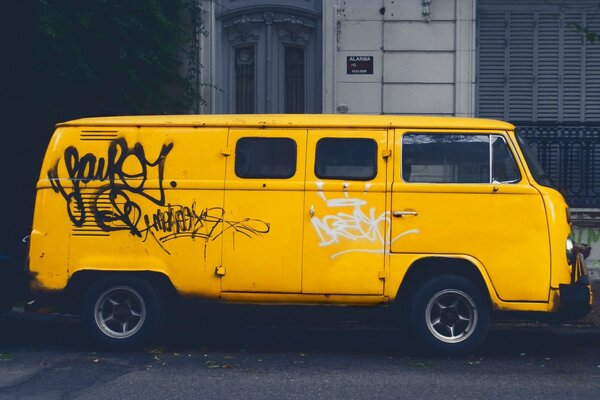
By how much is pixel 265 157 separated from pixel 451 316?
2231mm

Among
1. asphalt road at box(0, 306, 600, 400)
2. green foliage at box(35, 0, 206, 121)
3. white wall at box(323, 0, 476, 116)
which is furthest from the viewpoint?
white wall at box(323, 0, 476, 116)

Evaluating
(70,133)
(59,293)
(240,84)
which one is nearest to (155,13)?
(240,84)

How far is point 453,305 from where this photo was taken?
370 inches

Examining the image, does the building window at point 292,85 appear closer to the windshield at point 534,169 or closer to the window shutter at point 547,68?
the window shutter at point 547,68

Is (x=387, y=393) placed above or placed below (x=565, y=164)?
below

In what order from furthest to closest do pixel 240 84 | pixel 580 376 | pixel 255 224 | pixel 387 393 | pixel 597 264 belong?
pixel 240 84, pixel 597 264, pixel 255 224, pixel 580 376, pixel 387 393

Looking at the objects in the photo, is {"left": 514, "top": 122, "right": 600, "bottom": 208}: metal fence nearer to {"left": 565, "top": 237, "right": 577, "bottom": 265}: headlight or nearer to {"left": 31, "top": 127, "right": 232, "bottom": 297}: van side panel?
{"left": 565, "top": 237, "right": 577, "bottom": 265}: headlight

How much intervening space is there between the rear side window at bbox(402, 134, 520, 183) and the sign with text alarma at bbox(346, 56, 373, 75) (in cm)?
615

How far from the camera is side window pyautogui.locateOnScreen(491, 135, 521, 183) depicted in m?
9.27

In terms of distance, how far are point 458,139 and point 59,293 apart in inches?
155

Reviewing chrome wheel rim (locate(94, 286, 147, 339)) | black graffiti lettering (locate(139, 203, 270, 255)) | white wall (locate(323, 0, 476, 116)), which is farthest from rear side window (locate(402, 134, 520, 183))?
white wall (locate(323, 0, 476, 116))

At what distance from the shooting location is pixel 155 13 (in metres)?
14.1

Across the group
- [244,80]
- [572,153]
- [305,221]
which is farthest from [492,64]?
[305,221]

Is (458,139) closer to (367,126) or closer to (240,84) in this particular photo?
(367,126)
